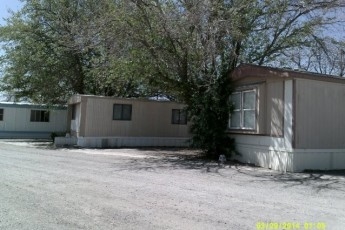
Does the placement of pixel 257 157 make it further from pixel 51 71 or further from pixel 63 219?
pixel 51 71

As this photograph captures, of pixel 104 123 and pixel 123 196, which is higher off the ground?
pixel 104 123

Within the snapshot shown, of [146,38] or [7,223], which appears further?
[146,38]

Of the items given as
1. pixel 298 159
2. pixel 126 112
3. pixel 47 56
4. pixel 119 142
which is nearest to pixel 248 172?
pixel 298 159

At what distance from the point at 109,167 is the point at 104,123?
370 inches

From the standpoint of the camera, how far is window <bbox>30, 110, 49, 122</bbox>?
3050 centimetres

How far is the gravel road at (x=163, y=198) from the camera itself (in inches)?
241

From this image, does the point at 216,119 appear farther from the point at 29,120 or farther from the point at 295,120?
the point at 29,120

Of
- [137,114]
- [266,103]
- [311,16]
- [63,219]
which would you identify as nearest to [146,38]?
[266,103]

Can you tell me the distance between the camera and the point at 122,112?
74.5ft

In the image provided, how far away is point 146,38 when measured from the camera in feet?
51.2

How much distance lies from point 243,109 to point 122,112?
9644mm

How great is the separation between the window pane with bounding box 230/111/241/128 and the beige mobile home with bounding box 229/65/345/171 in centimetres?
58

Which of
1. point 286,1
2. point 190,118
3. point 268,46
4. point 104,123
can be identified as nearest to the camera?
point 286,1
